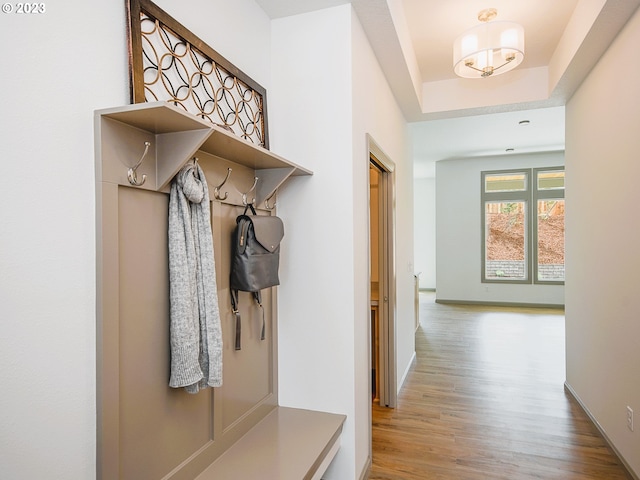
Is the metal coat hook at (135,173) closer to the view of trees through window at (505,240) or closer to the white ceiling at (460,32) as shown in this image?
the white ceiling at (460,32)

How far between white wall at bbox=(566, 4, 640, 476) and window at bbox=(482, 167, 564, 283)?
4544mm

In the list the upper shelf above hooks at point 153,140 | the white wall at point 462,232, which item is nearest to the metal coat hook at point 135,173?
the upper shelf above hooks at point 153,140

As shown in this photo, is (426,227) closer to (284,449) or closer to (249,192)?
(249,192)

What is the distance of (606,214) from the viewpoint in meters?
2.55

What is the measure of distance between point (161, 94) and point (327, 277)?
3.74 ft

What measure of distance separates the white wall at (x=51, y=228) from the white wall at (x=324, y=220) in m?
1.02

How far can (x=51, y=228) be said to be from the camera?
1008 millimetres

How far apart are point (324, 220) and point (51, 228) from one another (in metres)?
1.26

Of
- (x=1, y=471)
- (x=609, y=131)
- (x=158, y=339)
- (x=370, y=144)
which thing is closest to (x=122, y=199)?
(x=158, y=339)

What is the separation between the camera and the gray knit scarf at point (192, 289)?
51.9 inches

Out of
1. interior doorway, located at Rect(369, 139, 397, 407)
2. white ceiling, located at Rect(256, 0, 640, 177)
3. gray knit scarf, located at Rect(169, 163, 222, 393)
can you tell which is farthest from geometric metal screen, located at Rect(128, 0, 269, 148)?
interior doorway, located at Rect(369, 139, 397, 407)

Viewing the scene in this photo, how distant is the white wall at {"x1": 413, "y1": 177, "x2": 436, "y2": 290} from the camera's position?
10.0 meters

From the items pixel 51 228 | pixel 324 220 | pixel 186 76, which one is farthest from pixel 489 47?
pixel 51 228

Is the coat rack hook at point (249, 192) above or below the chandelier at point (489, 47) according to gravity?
below
